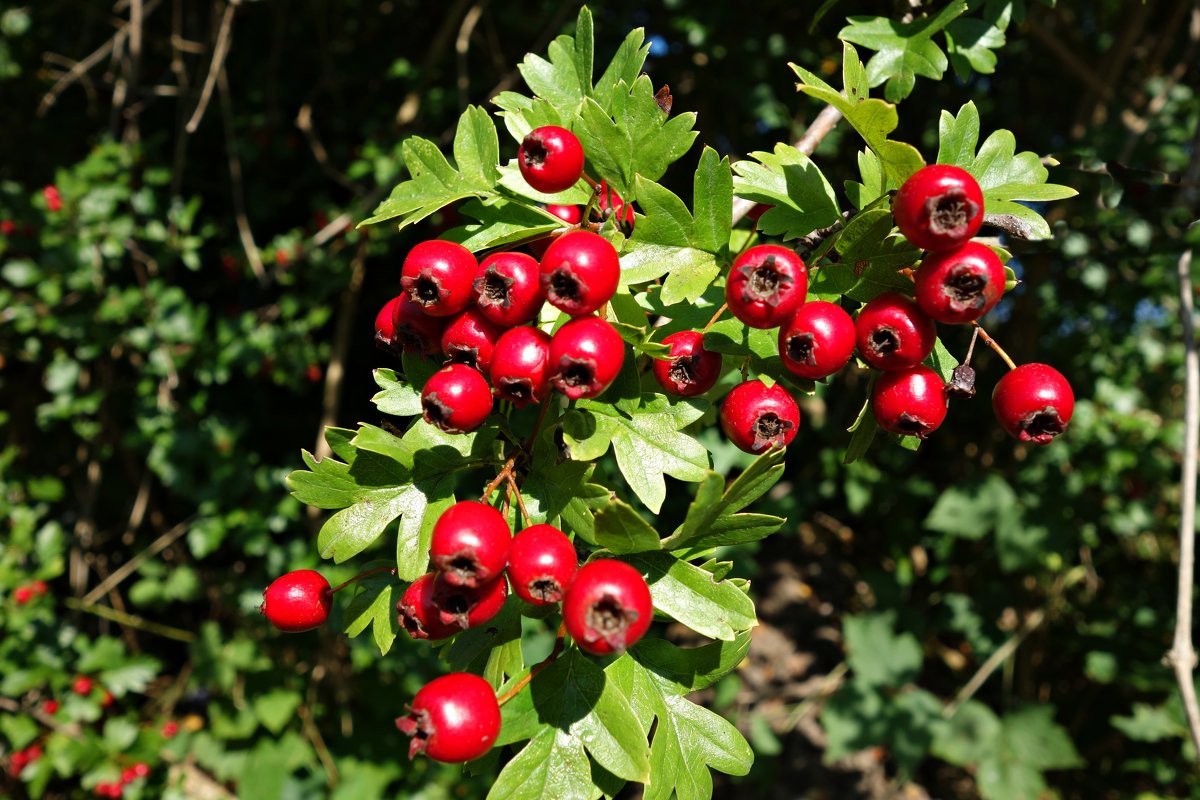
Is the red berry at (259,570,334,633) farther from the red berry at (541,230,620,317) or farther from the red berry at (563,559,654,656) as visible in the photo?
the red berry at (541,230,620,317)

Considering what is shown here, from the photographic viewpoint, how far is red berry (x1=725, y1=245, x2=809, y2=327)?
2.71 feet

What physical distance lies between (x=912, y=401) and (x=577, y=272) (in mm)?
432

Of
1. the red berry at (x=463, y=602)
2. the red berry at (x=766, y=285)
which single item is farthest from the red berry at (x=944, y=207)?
the red berry at (x=463, y=602)

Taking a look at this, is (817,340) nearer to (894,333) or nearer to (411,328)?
(894,333)

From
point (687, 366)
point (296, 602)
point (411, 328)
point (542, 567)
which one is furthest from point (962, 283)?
point (296, 602)

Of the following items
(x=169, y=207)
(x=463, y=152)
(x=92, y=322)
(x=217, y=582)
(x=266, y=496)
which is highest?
(x=463, y=152)

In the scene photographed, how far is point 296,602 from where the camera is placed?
3.39 ft

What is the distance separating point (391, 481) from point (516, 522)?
17 centimetres

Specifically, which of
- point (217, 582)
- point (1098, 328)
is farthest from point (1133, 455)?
point (217, 582)

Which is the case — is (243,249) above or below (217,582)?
above

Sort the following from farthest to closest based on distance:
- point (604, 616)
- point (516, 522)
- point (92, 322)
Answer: point (92, 322), point (516, 522), point (604, 616)

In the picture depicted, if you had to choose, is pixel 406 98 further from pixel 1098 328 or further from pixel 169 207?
pixel 1098 328

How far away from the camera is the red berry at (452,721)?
0.83 metres

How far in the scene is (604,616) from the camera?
793 millimetres
